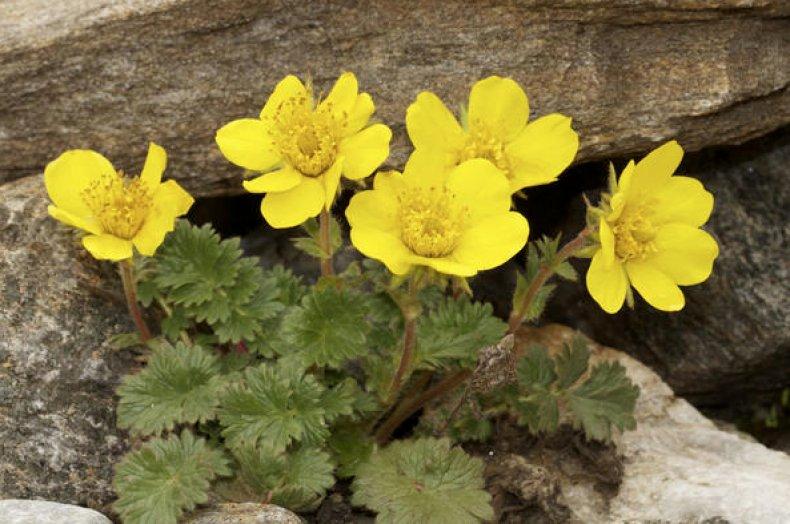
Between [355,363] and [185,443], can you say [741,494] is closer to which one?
[355,363]

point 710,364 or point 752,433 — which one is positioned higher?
point 710,364

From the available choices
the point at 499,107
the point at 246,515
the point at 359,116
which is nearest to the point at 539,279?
the point at 499,107

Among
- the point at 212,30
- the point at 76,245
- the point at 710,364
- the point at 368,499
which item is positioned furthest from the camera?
the point at 710,364

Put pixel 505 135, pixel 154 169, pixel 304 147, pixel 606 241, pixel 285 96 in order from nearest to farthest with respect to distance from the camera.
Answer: pixel 606 241, pixel 304 147, pixel 285 96, pixel 505 135, pixel 154 169

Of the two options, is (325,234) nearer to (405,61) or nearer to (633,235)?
(633,235)

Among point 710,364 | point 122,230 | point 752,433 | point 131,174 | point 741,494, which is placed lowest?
point 752,433

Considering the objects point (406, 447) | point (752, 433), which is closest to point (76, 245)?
point (406, 447)

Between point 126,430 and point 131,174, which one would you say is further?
point 131,174
